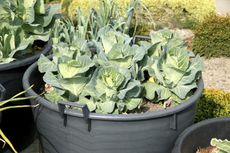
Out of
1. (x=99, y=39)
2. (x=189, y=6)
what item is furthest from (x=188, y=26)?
(x=99, y=39)

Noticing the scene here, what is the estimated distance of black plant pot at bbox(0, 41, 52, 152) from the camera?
2449 millimetres

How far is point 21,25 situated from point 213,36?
2.43 metres

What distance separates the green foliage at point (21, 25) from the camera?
8.30 feet

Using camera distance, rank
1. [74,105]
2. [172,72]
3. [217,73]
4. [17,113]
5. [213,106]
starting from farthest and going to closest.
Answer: [217,73] < [213,106] < [17,113] < [172,72] < [74,105]

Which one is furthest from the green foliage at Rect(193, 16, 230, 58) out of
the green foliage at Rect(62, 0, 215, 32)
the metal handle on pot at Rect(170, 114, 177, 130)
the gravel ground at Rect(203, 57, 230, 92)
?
the metal handle on pot at Rect(170, 114, 177, 130)

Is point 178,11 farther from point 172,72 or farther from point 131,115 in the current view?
point 131,115

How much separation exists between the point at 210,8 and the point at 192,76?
287 cm

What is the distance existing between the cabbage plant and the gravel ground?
6.36 ft

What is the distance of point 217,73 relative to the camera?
4.37m

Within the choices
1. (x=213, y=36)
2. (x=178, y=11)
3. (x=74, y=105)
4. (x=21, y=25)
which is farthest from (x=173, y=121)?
(x=178, y=11)

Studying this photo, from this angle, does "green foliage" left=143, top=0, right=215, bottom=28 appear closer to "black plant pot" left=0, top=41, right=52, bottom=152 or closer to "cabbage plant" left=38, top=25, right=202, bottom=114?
"black plant pot" left=0, top=41, right=52, bottom=152

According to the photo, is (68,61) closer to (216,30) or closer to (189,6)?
(216,30)

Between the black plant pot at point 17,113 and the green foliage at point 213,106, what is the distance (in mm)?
1177

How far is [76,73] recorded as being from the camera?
209 centimetres
